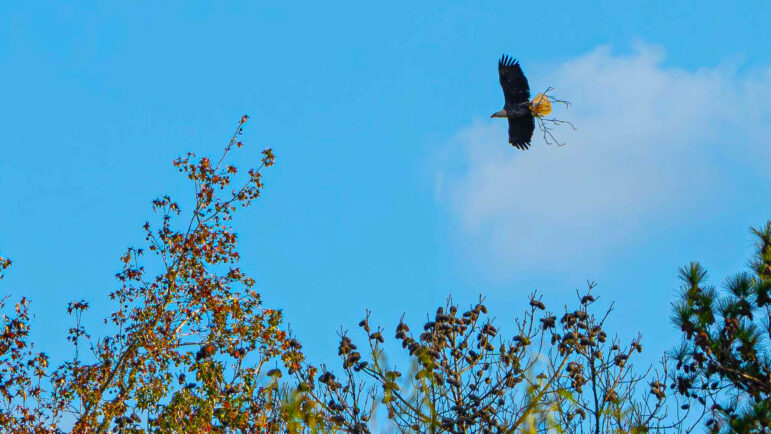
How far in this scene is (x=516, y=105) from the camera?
39.1 feet

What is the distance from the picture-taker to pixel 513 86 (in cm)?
1196

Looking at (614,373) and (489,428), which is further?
(614,373)

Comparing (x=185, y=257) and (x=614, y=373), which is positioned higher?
(x=185, y=257)

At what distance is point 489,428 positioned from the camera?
7.66m

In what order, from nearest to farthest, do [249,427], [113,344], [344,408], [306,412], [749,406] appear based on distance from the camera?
[306,412]
[344,408]
[749,406]
[249,427]
[113,344]

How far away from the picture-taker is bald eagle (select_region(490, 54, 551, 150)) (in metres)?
11.9

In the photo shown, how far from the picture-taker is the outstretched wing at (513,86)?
11.9m

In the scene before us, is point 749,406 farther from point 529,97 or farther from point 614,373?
point 529,97

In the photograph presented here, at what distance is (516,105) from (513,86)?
0.75ft

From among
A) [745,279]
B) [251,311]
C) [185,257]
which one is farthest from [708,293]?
[185,257]

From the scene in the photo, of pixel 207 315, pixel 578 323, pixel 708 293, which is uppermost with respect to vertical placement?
pixel 207 315

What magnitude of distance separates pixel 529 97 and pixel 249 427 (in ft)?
17.1

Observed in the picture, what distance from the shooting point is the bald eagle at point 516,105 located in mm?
11898

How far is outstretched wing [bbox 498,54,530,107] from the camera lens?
11.9 m
